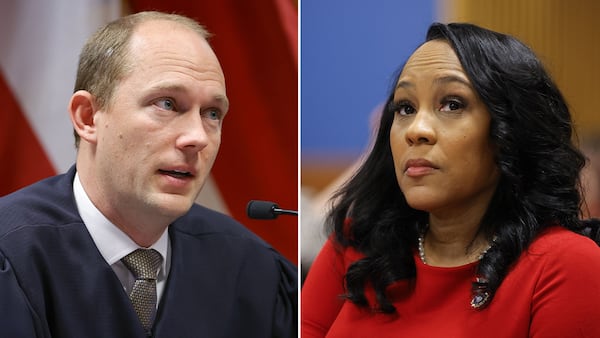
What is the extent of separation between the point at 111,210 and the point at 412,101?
1.78ft

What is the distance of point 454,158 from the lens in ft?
3.53

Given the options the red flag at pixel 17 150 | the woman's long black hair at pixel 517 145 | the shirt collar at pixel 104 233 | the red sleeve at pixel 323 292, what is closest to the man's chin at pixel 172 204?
the shirt collar at pixel 104 233

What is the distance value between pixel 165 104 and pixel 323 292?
1.29 ft

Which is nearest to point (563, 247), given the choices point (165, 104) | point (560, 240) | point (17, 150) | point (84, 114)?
point (560, 240)

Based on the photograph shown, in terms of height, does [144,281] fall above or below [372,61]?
below

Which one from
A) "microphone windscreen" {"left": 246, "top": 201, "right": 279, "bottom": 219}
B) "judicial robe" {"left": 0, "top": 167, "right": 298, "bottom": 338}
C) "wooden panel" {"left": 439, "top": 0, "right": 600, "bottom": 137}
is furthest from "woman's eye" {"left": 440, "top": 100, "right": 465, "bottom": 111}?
"judicial robe" {"left": 0, "top": 167, "right": 298, "bottom": 338}

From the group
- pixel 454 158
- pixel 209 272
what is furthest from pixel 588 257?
pixel 209 272

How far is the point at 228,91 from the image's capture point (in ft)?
5.55

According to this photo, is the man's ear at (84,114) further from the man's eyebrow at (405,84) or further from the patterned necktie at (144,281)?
the man's eyebrow at (405,84)

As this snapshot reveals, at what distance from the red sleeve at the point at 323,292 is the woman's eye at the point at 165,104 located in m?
0.34

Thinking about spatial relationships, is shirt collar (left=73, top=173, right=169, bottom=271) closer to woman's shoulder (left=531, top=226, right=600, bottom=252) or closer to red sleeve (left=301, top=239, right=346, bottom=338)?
red sleeve (left=301, top=239, right=346, bottom=338)

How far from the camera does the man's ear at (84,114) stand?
4.41 ft

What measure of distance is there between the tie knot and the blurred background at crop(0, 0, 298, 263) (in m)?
0.35

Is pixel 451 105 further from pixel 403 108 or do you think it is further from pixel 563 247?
pixel 563 247
